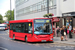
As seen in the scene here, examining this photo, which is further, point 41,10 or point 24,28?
point 41,10

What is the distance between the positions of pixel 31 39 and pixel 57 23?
14154 millimetres

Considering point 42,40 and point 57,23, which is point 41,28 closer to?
point 42,40

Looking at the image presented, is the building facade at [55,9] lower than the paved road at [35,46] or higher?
higher

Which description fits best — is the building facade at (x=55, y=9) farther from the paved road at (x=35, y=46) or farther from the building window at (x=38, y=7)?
the paved road at (x=35, y=46)

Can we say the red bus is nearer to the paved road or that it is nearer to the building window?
the paved road

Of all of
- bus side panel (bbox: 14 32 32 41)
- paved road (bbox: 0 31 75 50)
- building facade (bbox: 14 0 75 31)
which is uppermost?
building facade (bbox: 14 0 75 31)

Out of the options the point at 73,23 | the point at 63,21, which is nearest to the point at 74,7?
the point at 73,23

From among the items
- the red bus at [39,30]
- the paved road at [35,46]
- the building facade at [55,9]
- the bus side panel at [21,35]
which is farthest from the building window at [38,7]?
the paved road at [35,46]

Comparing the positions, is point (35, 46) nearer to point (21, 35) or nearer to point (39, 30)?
point (39, 30)

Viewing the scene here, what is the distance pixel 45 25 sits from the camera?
20.5 m

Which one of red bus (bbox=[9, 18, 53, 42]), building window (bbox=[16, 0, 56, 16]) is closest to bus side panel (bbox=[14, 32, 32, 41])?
red bus (bbox=[9, 18, 53, 42])

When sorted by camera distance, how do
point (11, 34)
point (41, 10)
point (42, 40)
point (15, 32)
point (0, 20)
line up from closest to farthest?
point (42, 40) → point (15, 32) → point (11, 34) → point (41, 10) → point (0, 20)

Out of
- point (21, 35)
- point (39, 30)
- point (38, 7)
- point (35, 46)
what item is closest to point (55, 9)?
point (38, 7)

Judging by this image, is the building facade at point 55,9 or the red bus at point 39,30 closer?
the red bus at point 39,30
